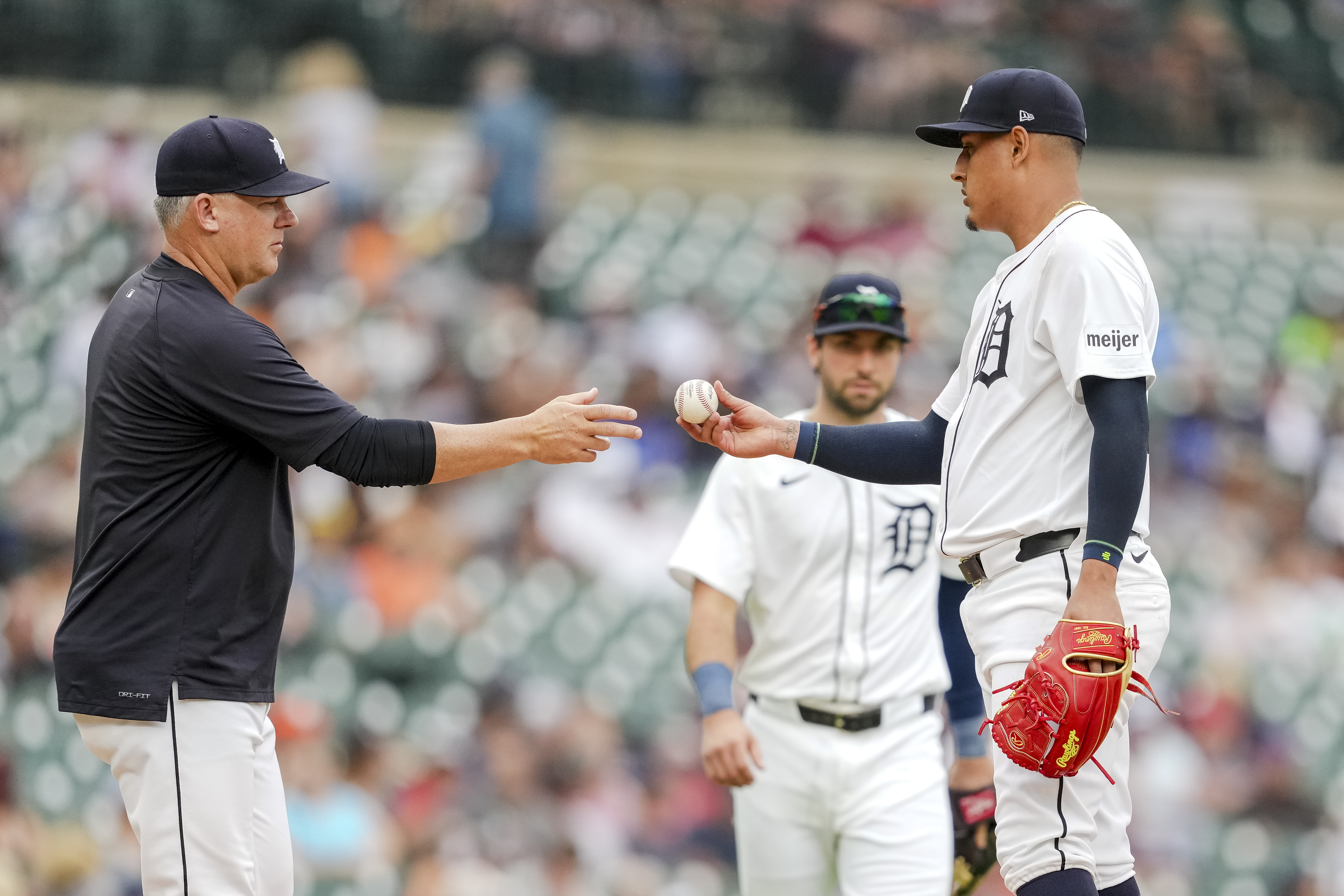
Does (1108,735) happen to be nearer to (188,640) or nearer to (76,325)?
(188,640)

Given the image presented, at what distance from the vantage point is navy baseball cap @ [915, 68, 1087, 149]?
330 cm

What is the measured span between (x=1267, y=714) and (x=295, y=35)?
8729mm

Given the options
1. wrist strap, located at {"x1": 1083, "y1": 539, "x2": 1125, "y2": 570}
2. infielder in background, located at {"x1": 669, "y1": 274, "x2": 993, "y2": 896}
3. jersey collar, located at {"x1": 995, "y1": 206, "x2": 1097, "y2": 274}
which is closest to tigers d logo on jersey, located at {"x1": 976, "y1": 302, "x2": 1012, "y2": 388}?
jersey collar, located at {"x1": 995, "y1": 206, "x2": 1097, "y2": 274}

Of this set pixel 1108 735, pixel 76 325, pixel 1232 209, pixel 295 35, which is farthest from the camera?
pixel 1232 209

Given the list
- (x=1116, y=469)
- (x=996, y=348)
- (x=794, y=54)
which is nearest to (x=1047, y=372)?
(x=996, y=348)

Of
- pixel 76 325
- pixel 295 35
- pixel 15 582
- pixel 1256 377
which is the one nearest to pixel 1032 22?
pixel 1256 377

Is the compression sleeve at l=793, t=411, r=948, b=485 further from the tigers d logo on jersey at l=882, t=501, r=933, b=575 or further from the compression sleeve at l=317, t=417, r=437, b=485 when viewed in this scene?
the compression sleeve at l=317, t=417, r=437, b=485

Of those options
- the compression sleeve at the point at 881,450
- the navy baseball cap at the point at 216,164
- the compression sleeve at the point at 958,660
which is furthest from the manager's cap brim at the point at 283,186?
the compression sleeve at the point at 958,660

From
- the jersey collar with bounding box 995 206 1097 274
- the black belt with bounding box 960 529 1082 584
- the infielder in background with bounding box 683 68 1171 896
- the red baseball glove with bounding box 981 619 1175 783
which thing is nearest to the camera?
the red baseball glove with bounding box 981 619 1175 783

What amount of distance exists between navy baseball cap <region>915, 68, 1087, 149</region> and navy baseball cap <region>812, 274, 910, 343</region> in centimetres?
109

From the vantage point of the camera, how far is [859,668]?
4.33m

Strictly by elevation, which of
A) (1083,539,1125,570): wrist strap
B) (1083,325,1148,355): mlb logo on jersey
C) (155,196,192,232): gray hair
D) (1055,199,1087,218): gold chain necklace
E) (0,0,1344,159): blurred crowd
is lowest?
(1083,539,1125,570): wrist strap

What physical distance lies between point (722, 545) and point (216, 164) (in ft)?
6.06

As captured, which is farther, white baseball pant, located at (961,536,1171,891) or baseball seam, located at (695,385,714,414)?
baseball seam, located at (695,385,714,414)
